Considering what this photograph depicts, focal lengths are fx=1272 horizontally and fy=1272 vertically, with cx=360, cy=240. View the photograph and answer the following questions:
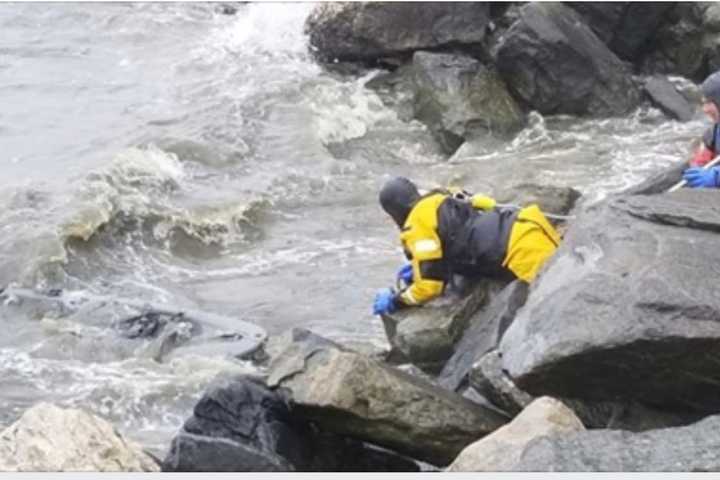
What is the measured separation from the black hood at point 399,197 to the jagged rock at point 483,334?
0.87 m

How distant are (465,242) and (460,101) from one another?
5992 mm

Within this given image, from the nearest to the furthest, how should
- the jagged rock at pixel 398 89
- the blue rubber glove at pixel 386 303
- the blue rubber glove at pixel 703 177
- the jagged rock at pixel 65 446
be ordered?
1. the jagged rock at pixel 65 446
2. the blue rubber glove at pixel 703 177
3. the blue rubber glove at pixel 386 303
4. the jagged rock at pixel 398 89

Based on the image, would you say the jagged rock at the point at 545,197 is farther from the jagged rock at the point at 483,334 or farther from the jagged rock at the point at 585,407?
the jagged rock at the point at 585,407

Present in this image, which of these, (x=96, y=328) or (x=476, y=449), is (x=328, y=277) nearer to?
(x=96, y=328)

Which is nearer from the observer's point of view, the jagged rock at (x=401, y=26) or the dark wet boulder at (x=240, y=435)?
the dark wet boulder at (x=240, y=435)

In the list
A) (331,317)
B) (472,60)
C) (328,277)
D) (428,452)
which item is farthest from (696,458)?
(472,60)

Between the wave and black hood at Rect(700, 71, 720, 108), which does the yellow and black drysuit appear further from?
the wave

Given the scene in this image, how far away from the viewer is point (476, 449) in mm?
5117

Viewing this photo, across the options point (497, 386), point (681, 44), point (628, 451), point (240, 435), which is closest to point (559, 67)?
point (681, 44)

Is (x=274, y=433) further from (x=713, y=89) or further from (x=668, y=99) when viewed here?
(x=668, y=99)

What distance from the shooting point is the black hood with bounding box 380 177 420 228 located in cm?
788

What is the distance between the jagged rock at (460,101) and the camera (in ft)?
43.2

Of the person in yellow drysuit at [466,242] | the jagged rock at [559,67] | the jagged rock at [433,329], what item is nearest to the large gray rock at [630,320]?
the person in yellow drysuit at [466,242]

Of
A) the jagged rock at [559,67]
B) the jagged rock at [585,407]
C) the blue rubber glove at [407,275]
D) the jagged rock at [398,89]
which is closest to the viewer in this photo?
the jagged rock at [585,407]
